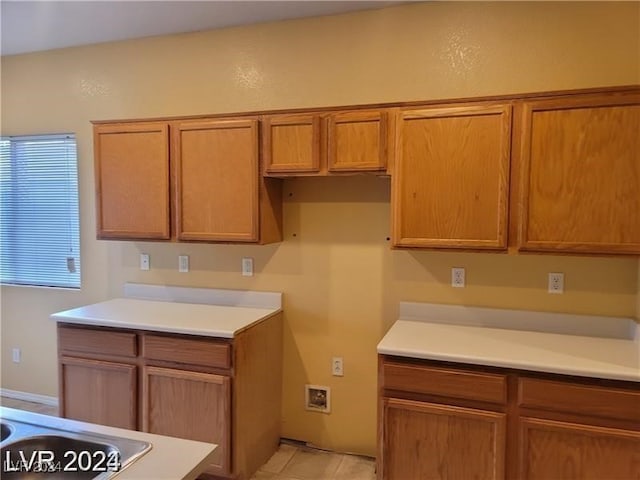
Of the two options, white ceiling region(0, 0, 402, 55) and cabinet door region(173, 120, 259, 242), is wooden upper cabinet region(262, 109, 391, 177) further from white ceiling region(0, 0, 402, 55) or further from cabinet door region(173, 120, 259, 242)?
white ceiling region(0, 0, 402, 55)

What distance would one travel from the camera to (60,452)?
3.77ft

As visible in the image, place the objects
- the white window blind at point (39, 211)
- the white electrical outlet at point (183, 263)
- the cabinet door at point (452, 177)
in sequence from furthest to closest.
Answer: the white window blind at point (39, 211)
the white electrical outlet at point (183, 263)
the cabinet door at point (452, 177)

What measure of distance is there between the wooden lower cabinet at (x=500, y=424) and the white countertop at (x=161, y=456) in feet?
4.03

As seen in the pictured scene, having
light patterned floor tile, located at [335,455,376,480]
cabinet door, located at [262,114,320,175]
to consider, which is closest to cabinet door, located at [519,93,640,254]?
cabinet door, located at [262,114,320,175]

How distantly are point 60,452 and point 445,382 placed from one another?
1522 mm

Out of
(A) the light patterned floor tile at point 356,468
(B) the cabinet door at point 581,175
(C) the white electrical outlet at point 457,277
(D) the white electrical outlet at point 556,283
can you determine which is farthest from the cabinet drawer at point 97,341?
(D) the white electrical outlet at point 556,283

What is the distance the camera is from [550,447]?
1964 mm

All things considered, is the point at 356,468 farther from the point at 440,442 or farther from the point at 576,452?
the point at 576,452

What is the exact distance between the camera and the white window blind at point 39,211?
3453 millimetres

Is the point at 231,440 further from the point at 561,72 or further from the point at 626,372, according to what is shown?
the point at 561,72

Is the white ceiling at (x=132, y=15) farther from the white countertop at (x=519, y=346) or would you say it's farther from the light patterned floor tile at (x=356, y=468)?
the light patterned floor tile at (x=356, y=468)

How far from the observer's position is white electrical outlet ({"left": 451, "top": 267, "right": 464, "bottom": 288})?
2.58 metres

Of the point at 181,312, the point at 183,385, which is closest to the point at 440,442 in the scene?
the point at 183,385

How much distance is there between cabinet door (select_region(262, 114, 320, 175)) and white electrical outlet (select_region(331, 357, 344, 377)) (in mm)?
1170
